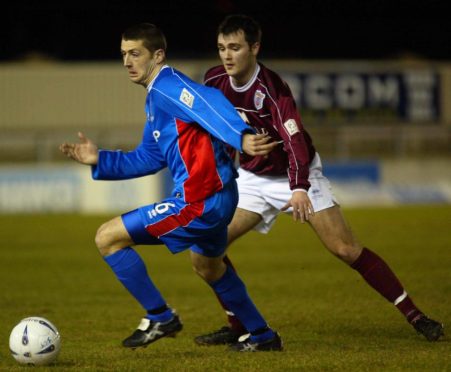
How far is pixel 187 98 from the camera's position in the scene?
19.6 ft

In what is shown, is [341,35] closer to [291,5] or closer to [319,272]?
A: [291,5]

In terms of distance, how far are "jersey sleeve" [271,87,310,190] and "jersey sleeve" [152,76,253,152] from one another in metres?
0.69

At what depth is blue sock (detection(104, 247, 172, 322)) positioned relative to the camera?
6.29m

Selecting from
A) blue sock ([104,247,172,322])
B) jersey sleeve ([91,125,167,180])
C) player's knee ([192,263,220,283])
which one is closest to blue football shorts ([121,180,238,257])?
blue sock ([104,247,172,322])

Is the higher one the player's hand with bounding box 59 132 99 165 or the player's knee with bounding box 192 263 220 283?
the player's hand with bounding box 59 132 99 165

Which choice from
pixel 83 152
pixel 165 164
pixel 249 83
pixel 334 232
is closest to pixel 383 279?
pixel 334 232

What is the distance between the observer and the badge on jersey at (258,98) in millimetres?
6930

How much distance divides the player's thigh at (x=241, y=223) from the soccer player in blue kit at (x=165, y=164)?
0.89 m

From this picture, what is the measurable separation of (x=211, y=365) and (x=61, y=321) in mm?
2622

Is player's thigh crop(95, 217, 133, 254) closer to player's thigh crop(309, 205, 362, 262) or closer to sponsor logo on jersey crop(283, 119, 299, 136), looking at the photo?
sponsor logo on jersey crop(283, 119, 299, 136)

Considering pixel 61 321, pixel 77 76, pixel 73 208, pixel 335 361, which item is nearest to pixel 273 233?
pixel 73 208

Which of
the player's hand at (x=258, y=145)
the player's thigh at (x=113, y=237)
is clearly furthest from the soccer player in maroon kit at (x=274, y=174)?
the player's thigh at (x=113, y=237)

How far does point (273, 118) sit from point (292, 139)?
0.30 metres

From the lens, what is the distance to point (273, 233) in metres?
17.2
